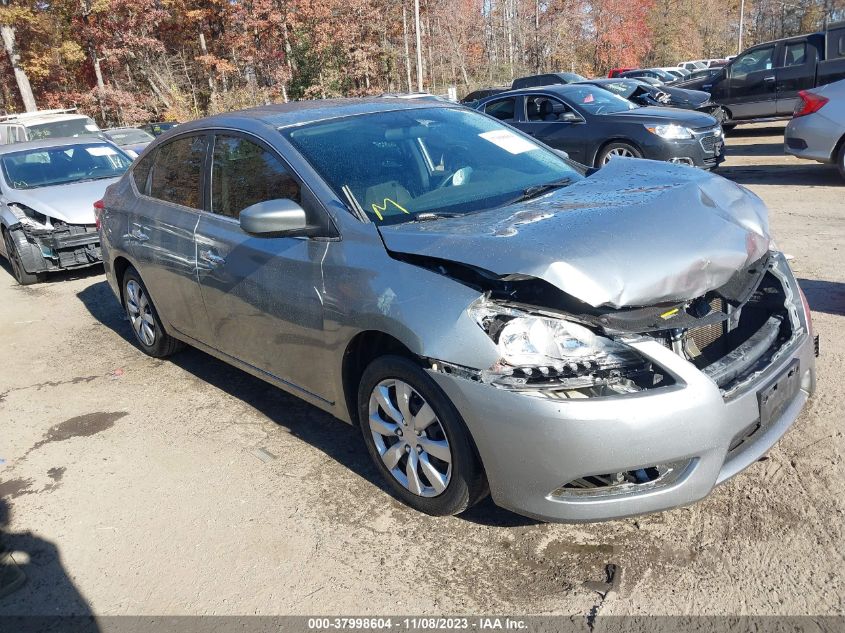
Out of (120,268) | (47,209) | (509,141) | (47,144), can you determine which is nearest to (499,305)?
(509,141)

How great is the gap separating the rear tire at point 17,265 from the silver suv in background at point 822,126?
1010 cm

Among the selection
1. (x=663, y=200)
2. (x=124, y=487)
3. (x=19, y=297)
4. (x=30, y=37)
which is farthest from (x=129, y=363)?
(x=30, y=37)

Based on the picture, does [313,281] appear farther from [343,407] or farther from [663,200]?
[663,200]

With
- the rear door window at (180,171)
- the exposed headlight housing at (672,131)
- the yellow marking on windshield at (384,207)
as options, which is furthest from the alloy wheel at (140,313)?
the exposed headlight housing at (672,131)

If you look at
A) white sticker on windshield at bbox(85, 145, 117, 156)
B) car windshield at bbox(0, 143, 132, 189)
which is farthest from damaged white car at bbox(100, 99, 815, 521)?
white sticker on windshield at bbox(85, 145, 117, 156)

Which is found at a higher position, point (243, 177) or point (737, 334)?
point (243, 177)

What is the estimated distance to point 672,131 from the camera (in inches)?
395

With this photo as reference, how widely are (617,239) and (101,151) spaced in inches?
360

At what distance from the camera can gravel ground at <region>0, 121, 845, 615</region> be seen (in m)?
2.73

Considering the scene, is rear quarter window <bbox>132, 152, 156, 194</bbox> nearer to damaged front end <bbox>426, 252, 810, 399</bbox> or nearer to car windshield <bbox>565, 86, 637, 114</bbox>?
damaged front end <bbox>426, 252, 810, 399</bbox>

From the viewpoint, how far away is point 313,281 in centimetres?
346

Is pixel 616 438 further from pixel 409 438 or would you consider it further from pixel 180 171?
pixel 180 171

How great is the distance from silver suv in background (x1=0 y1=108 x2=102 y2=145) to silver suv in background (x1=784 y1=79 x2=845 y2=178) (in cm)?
1288

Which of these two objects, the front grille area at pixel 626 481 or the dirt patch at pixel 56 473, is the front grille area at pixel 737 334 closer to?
the front grille area at pixel 626 481
